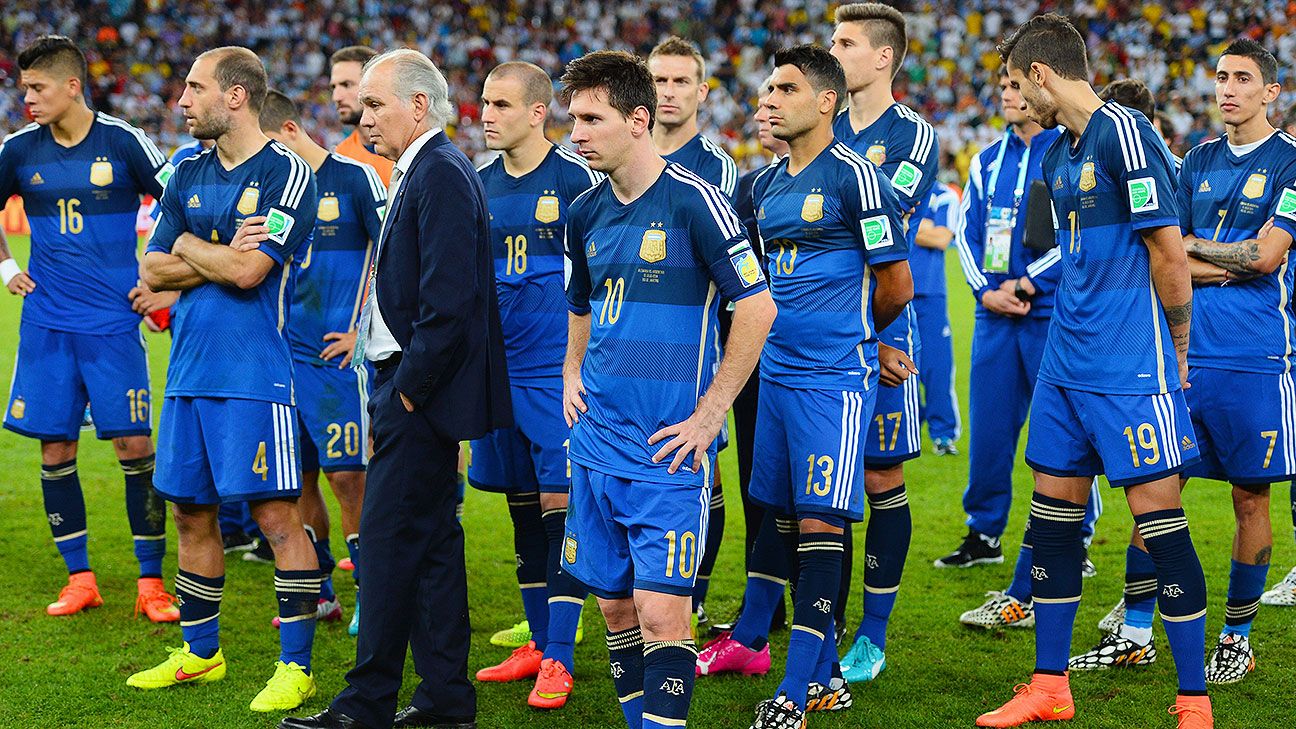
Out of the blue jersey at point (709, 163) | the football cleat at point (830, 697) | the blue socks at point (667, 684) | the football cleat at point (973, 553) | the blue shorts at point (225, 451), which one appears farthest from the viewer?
the football cleat at point (973, 553)

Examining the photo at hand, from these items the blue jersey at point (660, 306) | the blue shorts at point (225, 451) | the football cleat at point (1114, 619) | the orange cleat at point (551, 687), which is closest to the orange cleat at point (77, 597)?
the blue shorts at point (225, 451)

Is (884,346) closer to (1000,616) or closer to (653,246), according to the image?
(653,246)

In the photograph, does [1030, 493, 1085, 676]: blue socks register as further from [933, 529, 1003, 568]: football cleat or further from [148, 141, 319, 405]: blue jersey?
[148, 141, 319, 405]: blue jersey

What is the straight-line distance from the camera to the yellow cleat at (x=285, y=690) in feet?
16.2

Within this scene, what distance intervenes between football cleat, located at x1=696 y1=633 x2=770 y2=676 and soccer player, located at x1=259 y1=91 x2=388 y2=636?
74.7 inches

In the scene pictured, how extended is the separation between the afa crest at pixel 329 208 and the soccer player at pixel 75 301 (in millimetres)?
812

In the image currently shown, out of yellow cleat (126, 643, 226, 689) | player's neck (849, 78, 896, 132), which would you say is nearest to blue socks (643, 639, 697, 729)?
yellow cleat (126, 643, 226, 689)

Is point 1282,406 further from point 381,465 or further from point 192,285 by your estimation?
point 192,285

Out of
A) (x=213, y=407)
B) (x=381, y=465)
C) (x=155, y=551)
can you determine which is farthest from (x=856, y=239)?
(x=155, y=551)

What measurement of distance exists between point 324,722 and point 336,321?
2266mm

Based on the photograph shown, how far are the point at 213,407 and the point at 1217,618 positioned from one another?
4735 millimetres

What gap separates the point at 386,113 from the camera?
4.52 meters

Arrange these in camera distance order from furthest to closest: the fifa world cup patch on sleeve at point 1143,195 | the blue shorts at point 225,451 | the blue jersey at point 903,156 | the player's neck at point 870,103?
the player's neck at point 870,103
the blue jersey at point 903,156
the blue shorts at point 225,451
the fifa world cup patch on sleeve at point 1143,195

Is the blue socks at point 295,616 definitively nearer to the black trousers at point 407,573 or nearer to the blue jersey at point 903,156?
the black trousers at point 407,573
